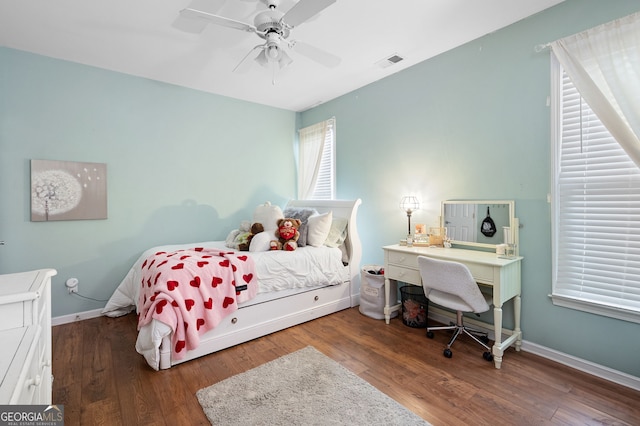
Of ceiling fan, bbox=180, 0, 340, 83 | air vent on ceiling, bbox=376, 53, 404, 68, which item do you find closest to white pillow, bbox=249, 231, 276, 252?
ceiling fan, bbox=180, 0, 340, 83

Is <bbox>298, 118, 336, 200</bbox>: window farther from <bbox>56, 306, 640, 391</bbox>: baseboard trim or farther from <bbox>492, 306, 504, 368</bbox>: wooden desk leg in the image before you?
<bbox>492, 306, 504, 368</bbox>: wooden desk leg

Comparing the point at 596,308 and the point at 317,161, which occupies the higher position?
the point at 317,161

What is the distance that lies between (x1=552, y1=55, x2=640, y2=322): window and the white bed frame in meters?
1.88

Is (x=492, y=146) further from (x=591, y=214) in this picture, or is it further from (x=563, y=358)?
(x=563, y=358)

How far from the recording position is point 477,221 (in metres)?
2.73

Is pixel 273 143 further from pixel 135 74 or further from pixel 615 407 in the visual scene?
pixel 615 407

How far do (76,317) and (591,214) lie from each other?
479cm

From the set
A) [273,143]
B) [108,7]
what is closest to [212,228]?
[273,143]

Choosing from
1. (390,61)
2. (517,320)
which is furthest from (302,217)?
(517,320)

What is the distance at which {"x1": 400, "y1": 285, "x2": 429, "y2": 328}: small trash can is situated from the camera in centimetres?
290

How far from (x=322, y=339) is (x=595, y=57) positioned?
2.97 m

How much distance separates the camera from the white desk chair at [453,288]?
2209mm

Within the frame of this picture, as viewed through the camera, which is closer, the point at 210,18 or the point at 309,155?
the point at 210,18

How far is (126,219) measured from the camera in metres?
3.44
